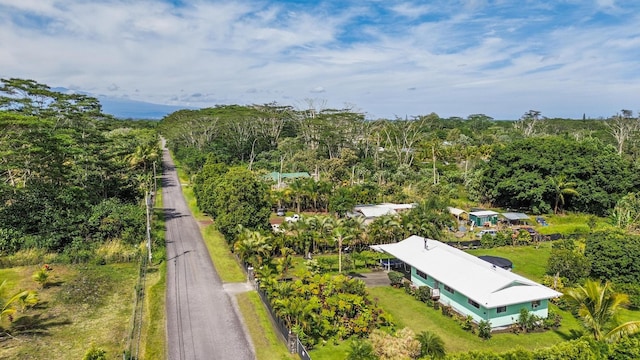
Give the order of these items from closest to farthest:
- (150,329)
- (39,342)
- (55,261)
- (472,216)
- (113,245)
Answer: (39,342) < (150,329) < (55,261) < (113,245) < (472,216)

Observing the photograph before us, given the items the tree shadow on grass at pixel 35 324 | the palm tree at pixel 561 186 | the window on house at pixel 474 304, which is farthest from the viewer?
the palm tree at pixel 561 186

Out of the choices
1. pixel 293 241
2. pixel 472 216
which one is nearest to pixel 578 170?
pixel 472 216

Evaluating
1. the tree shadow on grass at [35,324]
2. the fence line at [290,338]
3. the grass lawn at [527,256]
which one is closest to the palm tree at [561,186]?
the grass lawn at [527,256]

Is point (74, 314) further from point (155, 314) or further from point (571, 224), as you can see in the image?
point (571, 224)

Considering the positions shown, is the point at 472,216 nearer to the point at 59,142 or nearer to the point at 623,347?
the point at 623,347

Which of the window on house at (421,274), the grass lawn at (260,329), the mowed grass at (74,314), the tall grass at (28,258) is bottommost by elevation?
the grass lawn at (260,329)

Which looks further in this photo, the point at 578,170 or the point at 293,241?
the point at 578,170

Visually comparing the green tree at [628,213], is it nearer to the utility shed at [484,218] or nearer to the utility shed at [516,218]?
the utility shed at [516,218]
